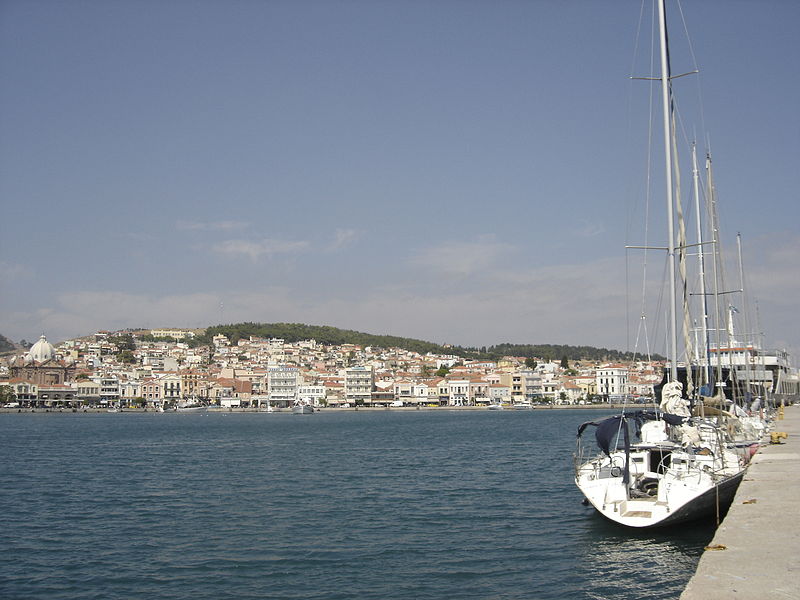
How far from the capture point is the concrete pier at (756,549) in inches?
274

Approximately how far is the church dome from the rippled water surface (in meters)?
135

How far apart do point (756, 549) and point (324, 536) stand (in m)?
9.55

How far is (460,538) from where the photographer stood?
1584 cm

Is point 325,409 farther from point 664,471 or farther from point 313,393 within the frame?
point 664,471

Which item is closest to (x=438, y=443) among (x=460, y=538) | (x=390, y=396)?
(x=460, y=538)

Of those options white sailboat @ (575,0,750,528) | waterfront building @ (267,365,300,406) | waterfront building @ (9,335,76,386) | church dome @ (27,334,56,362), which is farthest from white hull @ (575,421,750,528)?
church dome @ (27,334,56,362)

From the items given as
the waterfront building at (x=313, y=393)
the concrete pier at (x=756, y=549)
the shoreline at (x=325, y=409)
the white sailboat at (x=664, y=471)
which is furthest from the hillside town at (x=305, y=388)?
the concrete pier at (x=756, y=549)

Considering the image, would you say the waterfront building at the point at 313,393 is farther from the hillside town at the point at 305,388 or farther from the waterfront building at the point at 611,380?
the waterfront building at the point at 611,380

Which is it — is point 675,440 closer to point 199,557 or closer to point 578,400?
point 199,557

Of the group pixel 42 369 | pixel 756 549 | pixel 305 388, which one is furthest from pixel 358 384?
pixel 756 549

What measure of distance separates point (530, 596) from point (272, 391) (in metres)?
130

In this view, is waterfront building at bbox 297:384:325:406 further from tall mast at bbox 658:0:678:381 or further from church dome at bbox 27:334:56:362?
tall mast at bbox 658:0:678:381

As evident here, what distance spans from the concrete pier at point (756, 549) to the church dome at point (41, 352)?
520ft

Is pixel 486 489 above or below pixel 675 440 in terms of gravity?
below
